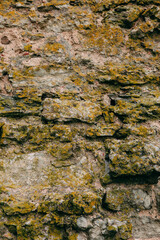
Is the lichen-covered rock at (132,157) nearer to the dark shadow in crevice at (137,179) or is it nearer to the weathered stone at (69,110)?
the dark shadow in crevice at (137,179)

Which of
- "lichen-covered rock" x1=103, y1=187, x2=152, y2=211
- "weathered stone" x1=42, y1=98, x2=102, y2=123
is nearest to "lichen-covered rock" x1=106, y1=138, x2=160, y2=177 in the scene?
"lichen-covered rock" x1=103, y1=187, x2=152, y2=211

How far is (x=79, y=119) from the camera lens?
2434 millimetres

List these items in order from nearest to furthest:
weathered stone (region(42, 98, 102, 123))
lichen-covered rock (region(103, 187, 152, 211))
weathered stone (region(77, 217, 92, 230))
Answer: weathered stone (region(77, 217, 92, 230))
lichen-covered rock (region(103, 187, 152, 211))
weathered stone (region(42, 98, 102, 123))

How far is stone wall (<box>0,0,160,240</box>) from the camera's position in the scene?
77.9 inches

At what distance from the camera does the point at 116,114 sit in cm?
255

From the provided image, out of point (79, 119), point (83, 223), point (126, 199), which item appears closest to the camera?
point (83, 223)

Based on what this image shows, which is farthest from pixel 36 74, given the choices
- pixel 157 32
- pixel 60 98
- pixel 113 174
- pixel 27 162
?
pixel 157 32

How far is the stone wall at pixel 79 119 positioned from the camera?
6.49ft

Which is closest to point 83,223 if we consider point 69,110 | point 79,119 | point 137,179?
point 137,179

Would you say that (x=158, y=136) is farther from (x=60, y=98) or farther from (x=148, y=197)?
(x=60, y=98)

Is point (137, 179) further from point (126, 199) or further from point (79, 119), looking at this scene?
point (79, 119)

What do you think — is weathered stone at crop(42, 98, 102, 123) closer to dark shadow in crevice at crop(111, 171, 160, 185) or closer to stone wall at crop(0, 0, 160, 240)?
stone wall at crop(0, 0, 160, 240)

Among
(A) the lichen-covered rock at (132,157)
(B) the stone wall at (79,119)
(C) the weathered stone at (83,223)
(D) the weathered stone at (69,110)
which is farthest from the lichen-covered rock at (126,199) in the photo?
(D) the weathered stone at (69,110)

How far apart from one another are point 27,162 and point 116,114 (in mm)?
1155
